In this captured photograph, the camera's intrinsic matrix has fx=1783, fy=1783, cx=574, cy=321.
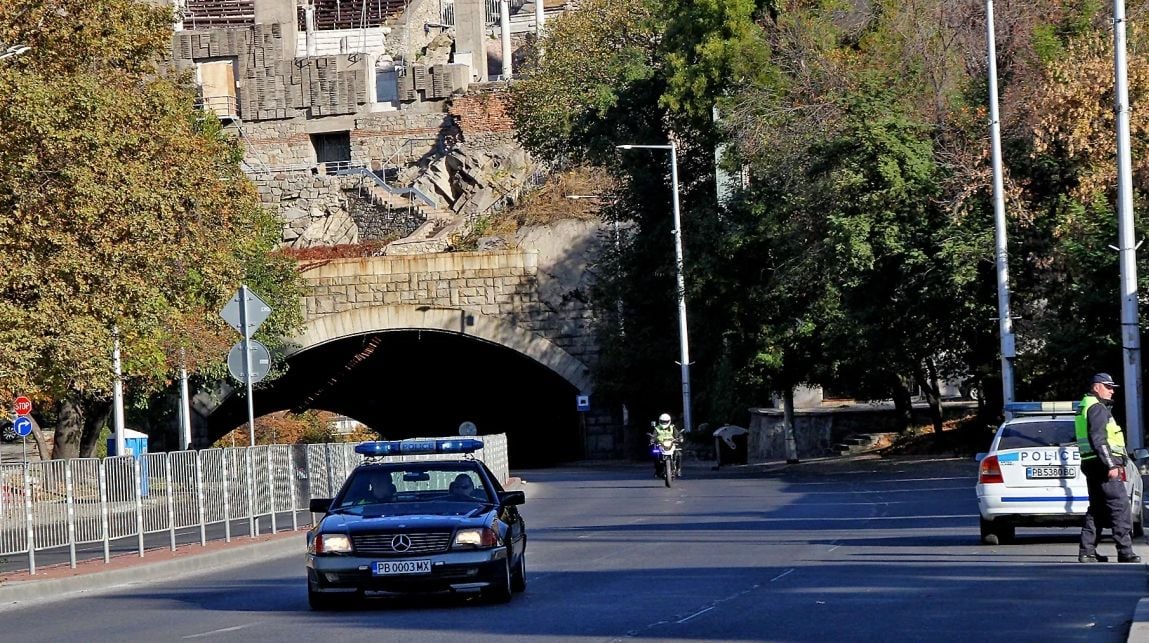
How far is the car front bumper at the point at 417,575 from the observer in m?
13.5

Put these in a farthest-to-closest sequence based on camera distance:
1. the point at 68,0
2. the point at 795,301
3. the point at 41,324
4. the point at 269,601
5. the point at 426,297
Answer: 1. the point at 426,297
2. the point at 795,301
3. the point at 68,0
4. the point at 41,324
5. the point at 269,601

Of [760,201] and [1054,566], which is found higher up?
[760,201]

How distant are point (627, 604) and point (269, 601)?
354cm

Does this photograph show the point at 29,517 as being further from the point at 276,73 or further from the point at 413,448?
the point at 276,73

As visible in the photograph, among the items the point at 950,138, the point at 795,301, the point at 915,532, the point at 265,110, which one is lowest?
the point at 915,532

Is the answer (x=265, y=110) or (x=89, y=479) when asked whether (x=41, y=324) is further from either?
(x=265, y=110)

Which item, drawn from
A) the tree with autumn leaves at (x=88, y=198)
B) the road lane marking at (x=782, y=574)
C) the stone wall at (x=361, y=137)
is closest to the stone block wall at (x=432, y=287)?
the stone wall at (x=361, y=137)

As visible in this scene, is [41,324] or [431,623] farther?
[41,324]

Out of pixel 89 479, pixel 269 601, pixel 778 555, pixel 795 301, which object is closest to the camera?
pixel 269 601

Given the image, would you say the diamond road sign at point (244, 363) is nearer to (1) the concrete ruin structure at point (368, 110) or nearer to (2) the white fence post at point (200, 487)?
(2) the white fence post at point (200, 487)

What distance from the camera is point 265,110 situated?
8931 cm

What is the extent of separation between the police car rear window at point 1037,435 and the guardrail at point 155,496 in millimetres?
7286

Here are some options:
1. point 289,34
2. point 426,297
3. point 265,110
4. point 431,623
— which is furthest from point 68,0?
point 289,34

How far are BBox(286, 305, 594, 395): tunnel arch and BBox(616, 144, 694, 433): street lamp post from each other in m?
7.73
